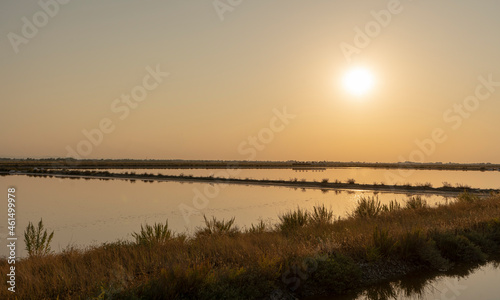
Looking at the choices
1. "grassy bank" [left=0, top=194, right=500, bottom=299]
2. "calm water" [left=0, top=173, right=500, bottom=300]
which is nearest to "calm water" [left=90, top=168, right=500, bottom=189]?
"calm water" [left=0, top=173, right=500, bottom=300]

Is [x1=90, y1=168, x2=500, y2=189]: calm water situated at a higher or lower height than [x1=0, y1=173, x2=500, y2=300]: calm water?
higher

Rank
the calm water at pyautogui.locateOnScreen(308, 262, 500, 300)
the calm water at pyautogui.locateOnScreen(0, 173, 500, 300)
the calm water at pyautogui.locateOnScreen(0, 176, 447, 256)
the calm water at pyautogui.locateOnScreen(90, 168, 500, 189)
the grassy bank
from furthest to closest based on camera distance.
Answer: the calm water at pyautogui.locateOnScreen(90, 168, 500, 189) < the calm water at pyautogui.locateOnScreen(0, 176, 447, 256) < the calm water at pyautogui.locateOnScreen(0, 173, 500, 300) < the calm water at pyautogui.locateOnScreen(308, 262, 500, 300) < the grassy bank

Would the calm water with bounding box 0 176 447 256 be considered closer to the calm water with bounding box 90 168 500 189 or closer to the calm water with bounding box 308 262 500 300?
the calm water with bounding box 308 262 500 300

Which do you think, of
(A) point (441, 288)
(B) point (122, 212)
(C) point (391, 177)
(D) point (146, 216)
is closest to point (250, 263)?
(A) point (441, 288)

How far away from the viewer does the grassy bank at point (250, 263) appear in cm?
827

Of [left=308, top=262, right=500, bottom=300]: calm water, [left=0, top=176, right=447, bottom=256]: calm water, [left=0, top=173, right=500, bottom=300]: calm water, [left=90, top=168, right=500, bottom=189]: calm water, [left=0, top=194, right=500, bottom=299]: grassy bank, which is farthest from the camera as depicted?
[left=90, top=168, right=500, bottom=189]: calm water

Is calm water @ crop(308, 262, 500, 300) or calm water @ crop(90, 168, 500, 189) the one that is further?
calm water @ crop(90, 168, 500, 189)

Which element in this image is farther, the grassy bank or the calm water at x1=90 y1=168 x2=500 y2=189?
the calm water at x1=90 y1=168 x2=500 y2=189

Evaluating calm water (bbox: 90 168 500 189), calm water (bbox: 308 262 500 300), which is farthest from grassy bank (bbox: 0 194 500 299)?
calm water (bbox: 90 168 500 189)

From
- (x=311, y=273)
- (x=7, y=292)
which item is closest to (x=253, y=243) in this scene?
(x=311, y=273)

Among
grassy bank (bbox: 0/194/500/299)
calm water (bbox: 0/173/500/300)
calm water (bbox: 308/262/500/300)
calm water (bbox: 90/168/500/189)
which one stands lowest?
calm water (bbox: 308/262/500/300)

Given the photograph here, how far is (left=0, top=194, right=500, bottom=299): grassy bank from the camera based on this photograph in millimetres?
8273

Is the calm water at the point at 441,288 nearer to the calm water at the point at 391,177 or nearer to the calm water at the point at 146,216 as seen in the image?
the calm water at the point at 146,216

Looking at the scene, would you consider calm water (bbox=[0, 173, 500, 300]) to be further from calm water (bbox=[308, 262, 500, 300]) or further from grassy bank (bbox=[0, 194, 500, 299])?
grassy bank (bbox=[0, 194, 500, 299])
